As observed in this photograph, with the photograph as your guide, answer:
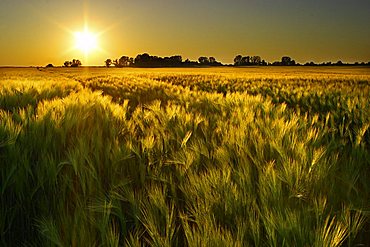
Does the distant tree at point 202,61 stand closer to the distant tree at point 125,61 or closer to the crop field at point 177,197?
the distant tree at point 125,61

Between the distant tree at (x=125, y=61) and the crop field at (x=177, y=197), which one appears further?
the distant tree at (x=125, y=61)

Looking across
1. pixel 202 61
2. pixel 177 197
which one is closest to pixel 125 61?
pixel 202 61

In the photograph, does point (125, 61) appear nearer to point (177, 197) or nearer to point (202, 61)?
point (202, 61)

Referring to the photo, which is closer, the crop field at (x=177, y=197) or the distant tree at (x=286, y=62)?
the crop field at (x=177, y=197)

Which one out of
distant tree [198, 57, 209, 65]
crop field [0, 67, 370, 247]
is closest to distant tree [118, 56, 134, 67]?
distant tree [198, 57, 209, 65]

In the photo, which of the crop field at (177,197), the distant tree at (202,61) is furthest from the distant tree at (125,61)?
the crop field at (177,197)

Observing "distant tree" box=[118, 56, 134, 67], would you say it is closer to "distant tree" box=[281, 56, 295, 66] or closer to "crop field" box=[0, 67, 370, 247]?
"distant tree" box=[281, 56, 295, 66]

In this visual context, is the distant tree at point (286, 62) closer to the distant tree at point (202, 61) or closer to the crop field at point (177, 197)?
the distant tree at point (202, 61)

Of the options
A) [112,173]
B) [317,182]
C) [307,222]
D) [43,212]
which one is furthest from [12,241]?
[317,182]

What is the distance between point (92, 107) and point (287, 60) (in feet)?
291

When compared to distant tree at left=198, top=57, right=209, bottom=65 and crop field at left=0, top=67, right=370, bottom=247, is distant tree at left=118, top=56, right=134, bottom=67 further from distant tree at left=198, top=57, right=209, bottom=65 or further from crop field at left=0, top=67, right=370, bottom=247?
crop field at left=0, top=67, right=370, bottom=247

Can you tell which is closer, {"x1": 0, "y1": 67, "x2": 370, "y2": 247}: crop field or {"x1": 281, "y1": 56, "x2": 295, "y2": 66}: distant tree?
{"x1": 0, "y1": 67, "x2": 370, "y2": 247}: crop field

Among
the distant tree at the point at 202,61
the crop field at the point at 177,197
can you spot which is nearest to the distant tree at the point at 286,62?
the distant tree at the point at 202,61

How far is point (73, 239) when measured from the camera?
87 centimetres
